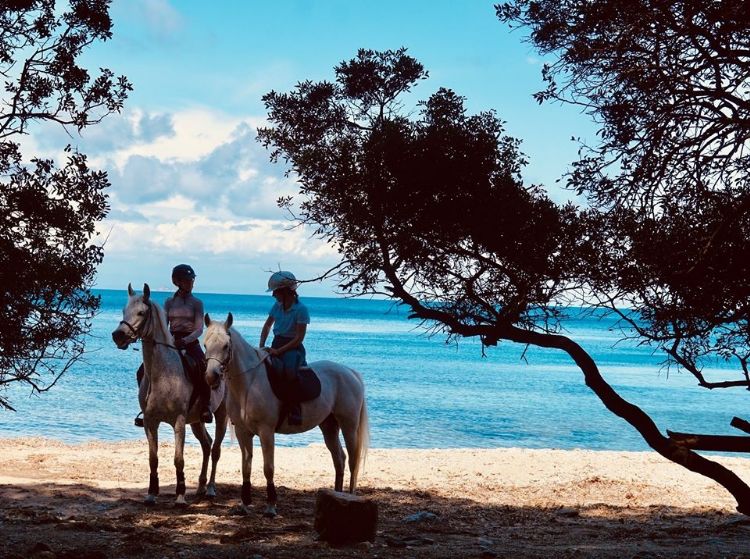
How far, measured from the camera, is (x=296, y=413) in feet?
34.5

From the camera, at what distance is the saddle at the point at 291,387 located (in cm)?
1044

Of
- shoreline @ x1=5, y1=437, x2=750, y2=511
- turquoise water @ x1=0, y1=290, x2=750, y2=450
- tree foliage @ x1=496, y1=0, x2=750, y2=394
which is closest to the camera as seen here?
tree foliage @ x1=496, y1=0, x2=750, y2=394

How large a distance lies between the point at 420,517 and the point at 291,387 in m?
2.41

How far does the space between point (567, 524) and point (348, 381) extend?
334 cm

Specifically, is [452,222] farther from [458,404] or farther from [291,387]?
[458,404]

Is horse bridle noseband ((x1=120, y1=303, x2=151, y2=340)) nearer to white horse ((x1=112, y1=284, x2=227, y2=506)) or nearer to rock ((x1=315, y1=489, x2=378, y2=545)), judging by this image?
white horse ((x1=112, y1=284, x2=227, y2=506))

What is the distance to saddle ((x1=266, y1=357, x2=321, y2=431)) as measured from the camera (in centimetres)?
1044

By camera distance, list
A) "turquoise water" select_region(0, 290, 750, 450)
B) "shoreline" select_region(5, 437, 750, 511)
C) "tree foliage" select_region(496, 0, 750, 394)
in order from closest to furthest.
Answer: "tree foliage" select_region(496, 0, 750, 394) < "shoreline" select_region(5, 437, 750, 511) < "turquoise water" select_region(0, 290, 750, 450)

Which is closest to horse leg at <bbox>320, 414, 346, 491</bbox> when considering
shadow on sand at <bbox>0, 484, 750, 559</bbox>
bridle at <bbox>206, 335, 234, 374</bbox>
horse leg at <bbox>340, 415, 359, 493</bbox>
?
horse leg at <bbox>340, 415, 359, 493</bbox>

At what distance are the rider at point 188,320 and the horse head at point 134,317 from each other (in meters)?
0.66

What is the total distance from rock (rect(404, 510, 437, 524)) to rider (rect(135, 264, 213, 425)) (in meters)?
2.90

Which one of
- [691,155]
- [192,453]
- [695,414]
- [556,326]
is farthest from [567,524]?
[695,414]

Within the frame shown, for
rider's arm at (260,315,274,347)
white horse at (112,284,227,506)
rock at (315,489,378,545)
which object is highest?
rider's arm at (260,315,274,347)

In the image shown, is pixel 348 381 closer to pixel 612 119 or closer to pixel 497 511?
pixel 497 511
